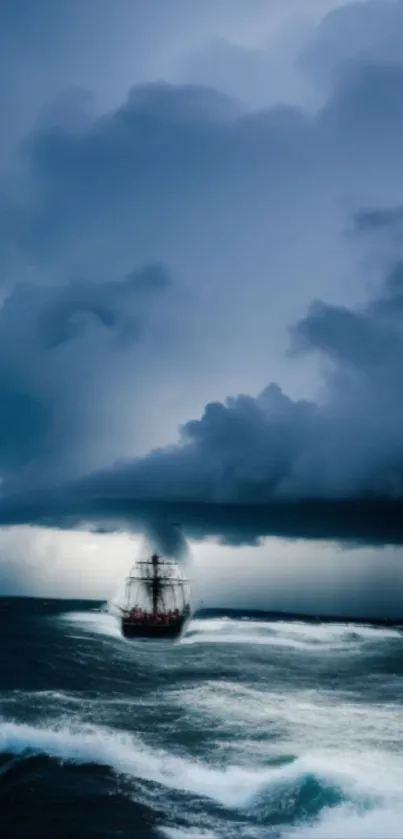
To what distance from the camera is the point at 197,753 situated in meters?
39.4

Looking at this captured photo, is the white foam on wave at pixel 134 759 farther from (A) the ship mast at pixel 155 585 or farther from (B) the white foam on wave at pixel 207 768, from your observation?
(A) the ship mast at pixel 155 585

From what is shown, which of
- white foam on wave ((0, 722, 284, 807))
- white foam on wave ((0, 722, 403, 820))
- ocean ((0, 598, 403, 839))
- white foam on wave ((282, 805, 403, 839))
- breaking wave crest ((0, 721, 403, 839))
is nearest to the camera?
white foam on wave ((282, 805, 403, 839))

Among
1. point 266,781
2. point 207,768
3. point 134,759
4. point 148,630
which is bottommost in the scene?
point 148,630

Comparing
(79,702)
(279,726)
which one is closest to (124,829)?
(279,726)

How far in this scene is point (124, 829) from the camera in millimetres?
27844

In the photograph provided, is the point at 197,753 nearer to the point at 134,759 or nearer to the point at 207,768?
the point at 207,768

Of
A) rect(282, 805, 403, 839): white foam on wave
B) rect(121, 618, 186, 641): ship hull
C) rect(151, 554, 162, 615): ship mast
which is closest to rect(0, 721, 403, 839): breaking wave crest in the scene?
rect(282, 805, 403, 839): white foam on wave

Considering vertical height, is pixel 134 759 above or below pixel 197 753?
above

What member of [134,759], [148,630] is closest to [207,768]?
[134,759]

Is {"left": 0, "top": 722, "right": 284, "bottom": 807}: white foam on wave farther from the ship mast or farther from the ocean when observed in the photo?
the ship mast

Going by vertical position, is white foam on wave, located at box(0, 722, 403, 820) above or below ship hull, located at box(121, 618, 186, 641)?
above

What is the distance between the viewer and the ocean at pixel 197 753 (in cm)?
2912

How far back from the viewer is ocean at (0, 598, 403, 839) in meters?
29.1

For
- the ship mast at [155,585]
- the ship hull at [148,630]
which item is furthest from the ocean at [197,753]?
the ship mast at [155,585]
